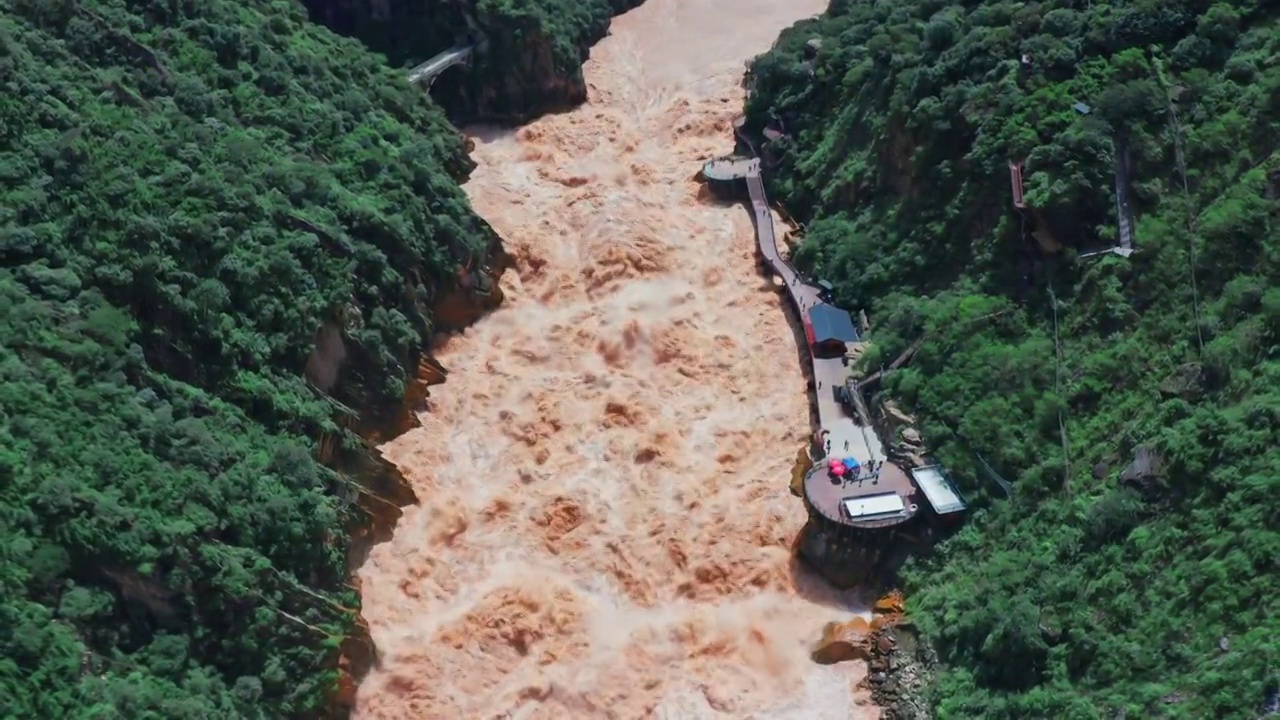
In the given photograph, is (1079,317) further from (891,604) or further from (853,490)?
(891,604)

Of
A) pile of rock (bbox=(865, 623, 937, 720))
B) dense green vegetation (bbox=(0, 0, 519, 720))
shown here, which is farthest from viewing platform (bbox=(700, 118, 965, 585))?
dense green vegetation (bbox=(0, 0, 519, 720))

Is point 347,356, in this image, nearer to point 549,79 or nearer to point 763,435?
point 763,435

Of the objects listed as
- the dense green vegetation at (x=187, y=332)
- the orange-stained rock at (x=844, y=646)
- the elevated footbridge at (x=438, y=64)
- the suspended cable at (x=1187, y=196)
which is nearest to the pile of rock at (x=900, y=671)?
the orange-stained rock at (x=844, y=646)

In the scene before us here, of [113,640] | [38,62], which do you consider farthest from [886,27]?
[113,640]

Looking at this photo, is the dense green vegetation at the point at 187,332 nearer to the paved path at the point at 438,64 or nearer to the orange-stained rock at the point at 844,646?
the paved path at the point at 438,64

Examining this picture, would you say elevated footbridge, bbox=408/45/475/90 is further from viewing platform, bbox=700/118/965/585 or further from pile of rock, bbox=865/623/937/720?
pile of rock, bbox=865/623/937/720

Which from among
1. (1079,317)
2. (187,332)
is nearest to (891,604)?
(1079,317)
